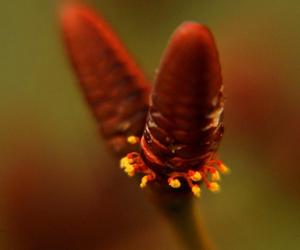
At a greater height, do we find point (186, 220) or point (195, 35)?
point (195, 35)

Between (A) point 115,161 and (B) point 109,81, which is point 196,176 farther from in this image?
(A) point 115,161

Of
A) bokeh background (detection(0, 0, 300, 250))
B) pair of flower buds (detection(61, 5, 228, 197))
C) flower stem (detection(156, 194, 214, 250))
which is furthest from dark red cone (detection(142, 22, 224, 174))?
bokeh background (detection(0, 0, 300, 250))

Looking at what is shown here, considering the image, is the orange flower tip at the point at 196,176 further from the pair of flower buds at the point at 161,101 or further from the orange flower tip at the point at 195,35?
the orange flower tip at the point at 195,35

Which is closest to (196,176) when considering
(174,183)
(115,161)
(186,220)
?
(174,183)

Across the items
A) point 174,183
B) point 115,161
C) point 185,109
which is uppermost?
point 185,109

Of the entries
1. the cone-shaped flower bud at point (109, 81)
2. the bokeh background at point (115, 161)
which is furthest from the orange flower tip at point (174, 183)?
the bokeh background at point (115, 161)

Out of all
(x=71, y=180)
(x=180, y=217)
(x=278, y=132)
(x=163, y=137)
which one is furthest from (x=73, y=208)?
(x=163, y=137)
